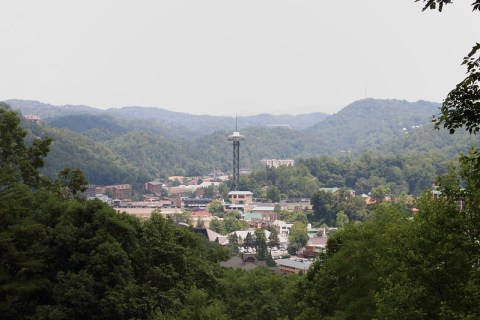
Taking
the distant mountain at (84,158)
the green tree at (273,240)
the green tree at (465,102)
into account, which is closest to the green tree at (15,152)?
the green tree at (465,102)

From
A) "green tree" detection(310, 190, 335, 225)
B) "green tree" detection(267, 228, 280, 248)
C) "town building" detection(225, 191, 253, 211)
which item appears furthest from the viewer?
"town building" detection(225, 191, 253, 211)

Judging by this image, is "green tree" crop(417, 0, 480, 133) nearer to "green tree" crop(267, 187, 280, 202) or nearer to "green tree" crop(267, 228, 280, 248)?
"green tree" crop(267, 228, 280, 248)

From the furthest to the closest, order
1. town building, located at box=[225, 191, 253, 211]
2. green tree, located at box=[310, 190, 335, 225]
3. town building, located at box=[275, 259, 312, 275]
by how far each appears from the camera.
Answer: town building, located at box=[225, 191, 253, 211]
green tree, located at box=[310, 190, 335, 225]
town building, located at box=[275, 259, 312, 275]

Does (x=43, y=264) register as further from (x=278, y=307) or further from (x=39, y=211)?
(x=278, y=307)

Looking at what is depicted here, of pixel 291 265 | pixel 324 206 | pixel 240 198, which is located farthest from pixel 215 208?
pixel 291 265

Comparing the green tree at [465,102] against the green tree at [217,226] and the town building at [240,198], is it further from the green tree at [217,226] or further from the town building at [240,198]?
the town building at [240,198]

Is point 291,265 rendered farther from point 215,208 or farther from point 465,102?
point 215,208

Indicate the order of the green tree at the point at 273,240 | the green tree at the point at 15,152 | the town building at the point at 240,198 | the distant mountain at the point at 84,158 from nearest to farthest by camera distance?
1. the green tree at the point at 15,152
2. the green tree at the point at 273,240
3. the town building at the point at 240,198
4. the distant mountain at the point at 84,158

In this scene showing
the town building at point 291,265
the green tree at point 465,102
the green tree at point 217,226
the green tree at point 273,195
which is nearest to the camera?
the green tree at point 465,102

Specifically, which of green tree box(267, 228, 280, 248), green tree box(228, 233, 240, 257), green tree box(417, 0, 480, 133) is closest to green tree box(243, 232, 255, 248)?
green tree box(228, 233, 240, 257)

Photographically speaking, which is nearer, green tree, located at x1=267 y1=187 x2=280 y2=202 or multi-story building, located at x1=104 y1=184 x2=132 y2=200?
green tree, located at x1=267 y1=187 x2=280 y2=202

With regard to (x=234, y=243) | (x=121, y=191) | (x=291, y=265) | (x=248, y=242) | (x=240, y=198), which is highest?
(x=291, y=265)
